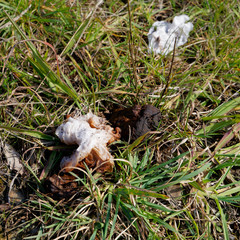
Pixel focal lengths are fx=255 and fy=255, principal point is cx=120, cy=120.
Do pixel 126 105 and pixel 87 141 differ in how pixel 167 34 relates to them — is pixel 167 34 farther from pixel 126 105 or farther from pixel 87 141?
pixel 87 141

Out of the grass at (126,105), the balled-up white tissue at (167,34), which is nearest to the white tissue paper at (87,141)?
the grass at (126,105)

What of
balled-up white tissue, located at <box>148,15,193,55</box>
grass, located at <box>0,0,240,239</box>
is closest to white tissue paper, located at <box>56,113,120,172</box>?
grass, located at <box>0,0,240,239</box>

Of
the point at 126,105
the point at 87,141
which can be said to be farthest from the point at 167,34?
the point at 87,141

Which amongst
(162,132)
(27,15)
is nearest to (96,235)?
(162,132)

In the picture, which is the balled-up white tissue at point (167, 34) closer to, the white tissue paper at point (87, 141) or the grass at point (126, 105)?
the grass at point (126, 105)

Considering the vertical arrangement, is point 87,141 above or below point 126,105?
above

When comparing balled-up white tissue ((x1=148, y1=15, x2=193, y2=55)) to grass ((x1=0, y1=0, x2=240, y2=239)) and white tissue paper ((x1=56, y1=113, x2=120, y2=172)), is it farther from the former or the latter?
white tissue paper ((x1=56, y1=113, x2=120, y2=172))

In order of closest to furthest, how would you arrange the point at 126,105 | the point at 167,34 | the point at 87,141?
the point at 87,141 → the point at 126,105 → the point at 167,34
